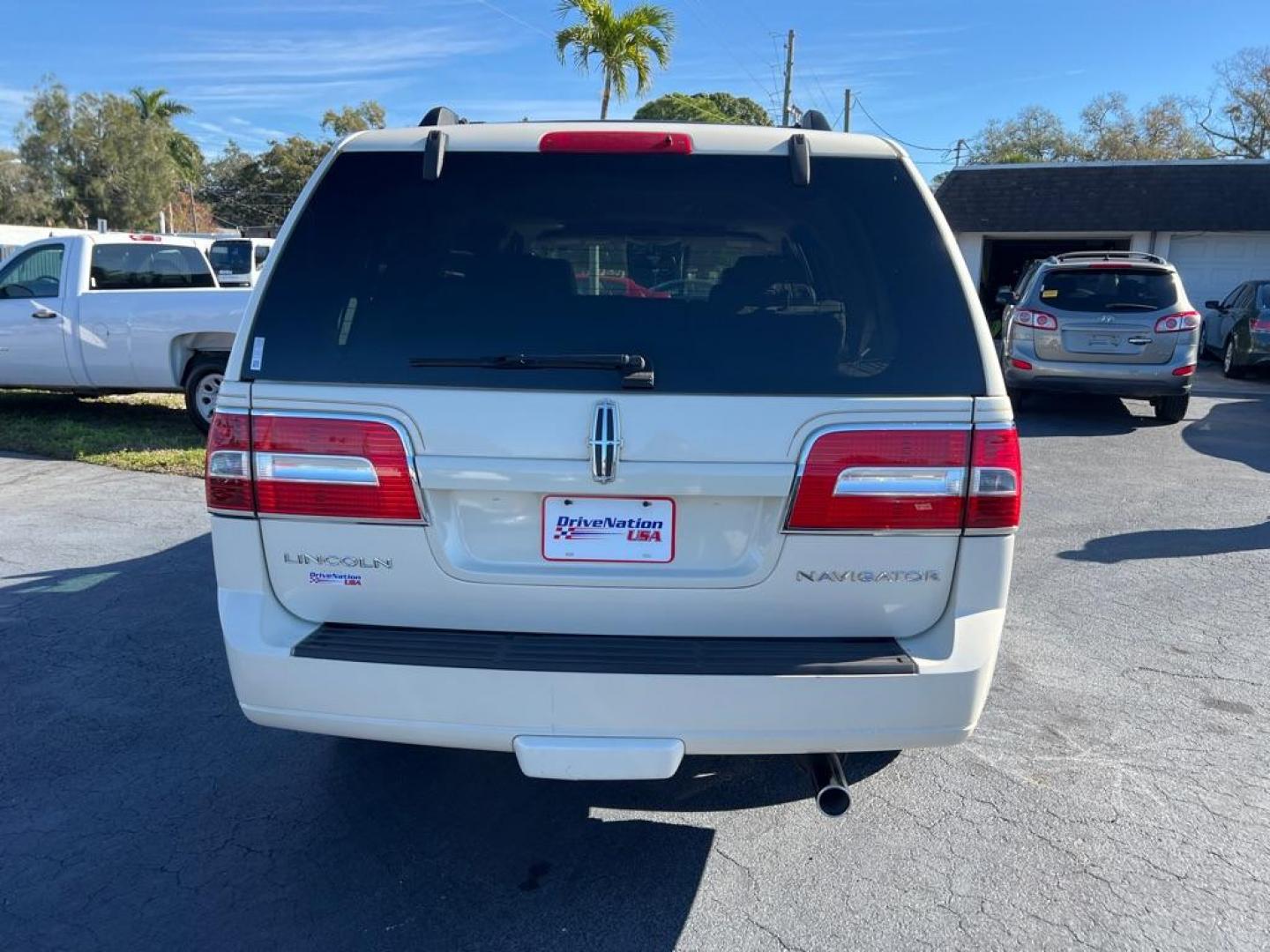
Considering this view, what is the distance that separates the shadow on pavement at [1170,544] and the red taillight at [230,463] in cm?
516

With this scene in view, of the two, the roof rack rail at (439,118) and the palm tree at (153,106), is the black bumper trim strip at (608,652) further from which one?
the palm tree at (153,106)

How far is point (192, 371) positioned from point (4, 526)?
3.10 metres

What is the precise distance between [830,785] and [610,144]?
1940 millimetres

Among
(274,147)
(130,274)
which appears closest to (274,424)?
(130,274)

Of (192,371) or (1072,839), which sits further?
→ (192,371)

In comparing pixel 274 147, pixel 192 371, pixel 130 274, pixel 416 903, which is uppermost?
pixel 274 147

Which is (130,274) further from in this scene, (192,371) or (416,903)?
(416,903)

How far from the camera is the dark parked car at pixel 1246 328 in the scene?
48.8 feet

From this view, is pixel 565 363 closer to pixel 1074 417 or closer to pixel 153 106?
pixel 1074 417

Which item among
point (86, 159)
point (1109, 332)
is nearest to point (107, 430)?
point (1109, 332)

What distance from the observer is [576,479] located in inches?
96.6

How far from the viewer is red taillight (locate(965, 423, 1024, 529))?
2492 mm

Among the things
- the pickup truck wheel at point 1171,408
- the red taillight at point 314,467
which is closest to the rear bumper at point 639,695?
the red taillight at point 314,467

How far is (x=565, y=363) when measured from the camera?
2.47 meters
